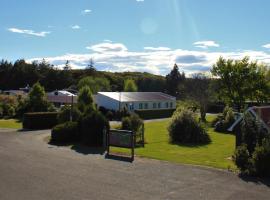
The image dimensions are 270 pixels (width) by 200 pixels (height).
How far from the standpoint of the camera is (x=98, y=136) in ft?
80.7

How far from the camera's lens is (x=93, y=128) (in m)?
24.8

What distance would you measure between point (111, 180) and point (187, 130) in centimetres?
1472

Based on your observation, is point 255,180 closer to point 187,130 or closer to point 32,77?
point 187,130

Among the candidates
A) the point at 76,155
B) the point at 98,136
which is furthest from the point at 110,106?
the point at 76,155

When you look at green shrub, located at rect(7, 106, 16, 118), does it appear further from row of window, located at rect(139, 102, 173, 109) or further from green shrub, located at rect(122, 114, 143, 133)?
green shrub, located at rect(122, 114, 143, 133)

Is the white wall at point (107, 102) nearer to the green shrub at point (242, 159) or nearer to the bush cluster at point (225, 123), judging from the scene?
the bush cluster at point (225, 123)

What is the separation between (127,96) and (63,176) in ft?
153

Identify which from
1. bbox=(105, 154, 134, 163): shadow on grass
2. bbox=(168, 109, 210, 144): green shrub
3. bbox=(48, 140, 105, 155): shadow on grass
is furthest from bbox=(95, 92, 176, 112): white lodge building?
bbox=(105, 154, 134, 163): shadow on grass

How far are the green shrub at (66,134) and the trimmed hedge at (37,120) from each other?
1189 cm

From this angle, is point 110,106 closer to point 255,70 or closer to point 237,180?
point 255,70

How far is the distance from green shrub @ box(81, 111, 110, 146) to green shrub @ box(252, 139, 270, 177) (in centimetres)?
1171

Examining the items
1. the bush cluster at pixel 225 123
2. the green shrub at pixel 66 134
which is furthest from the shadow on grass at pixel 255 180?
the bush cluster at pixel 225 123

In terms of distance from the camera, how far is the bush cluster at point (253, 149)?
591 inches

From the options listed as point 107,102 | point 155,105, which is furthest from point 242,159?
point 155,105
